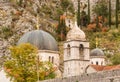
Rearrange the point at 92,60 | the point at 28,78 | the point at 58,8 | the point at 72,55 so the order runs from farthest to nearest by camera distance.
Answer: the point at 58,8 → the point at 92,60 → the point at 72,55 → the point at 28,78

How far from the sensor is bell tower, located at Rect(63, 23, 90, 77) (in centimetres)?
6581

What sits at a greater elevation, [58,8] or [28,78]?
[58,8]

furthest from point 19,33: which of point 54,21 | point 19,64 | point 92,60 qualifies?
point 19,64

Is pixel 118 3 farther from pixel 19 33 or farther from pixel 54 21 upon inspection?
pixel 19 33

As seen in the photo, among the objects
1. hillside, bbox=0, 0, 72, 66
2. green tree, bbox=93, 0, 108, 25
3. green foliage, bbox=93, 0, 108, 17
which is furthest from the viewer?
green foliage, bbox=93, 0, 108, 17

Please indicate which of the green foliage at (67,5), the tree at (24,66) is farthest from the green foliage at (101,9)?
the tree at (24,66)

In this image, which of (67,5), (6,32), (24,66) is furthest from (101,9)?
(24,66)

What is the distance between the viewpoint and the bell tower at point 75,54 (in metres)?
65.8

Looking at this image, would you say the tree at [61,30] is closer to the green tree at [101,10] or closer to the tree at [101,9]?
the green tree at [101,10]

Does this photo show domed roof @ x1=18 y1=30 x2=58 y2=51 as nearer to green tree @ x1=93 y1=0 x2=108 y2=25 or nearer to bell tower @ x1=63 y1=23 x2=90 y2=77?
bell tower @ x1=63 y1=23 x2=90 y2=77

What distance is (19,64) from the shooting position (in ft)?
181

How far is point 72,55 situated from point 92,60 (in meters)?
15.3

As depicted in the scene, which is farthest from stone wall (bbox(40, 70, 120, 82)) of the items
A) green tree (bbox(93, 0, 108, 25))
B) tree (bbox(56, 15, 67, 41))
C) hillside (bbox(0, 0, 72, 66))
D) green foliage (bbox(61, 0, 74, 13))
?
green foliage (bbox(61, 0, 74, 13))

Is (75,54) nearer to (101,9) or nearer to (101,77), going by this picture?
(101,77)
